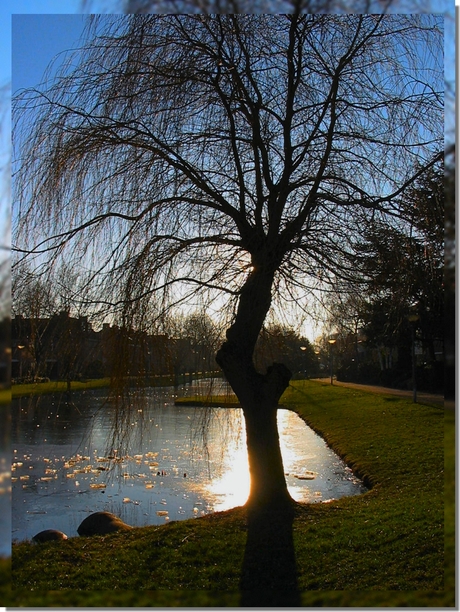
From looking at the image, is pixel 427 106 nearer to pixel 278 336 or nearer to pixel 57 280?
pixel 278 336

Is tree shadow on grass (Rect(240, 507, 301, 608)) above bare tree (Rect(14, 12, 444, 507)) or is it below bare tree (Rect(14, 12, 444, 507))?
below

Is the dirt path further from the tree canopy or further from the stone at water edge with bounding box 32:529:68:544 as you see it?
the stone at water edge with bounding box 32:529:68:544

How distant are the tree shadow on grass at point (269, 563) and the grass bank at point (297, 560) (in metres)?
0.05

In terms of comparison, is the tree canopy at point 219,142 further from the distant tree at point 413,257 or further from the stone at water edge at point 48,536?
the stone at water edge at point 48,536

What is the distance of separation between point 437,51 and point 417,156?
703mm

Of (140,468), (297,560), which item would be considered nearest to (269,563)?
(297,560)

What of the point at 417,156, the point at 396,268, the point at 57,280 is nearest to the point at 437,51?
the point at 417,156

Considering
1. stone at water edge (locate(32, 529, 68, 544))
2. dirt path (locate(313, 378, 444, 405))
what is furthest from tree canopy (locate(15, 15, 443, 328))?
dirt path (locate(313, 378, 444, 405))

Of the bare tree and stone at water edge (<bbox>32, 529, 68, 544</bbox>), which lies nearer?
the bare tree

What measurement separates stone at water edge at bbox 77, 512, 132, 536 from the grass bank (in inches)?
9.9

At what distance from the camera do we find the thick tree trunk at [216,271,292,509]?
13.8ft

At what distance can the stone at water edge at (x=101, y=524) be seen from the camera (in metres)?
4.55

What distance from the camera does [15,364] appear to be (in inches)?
142

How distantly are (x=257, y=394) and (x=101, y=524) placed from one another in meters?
1.67
